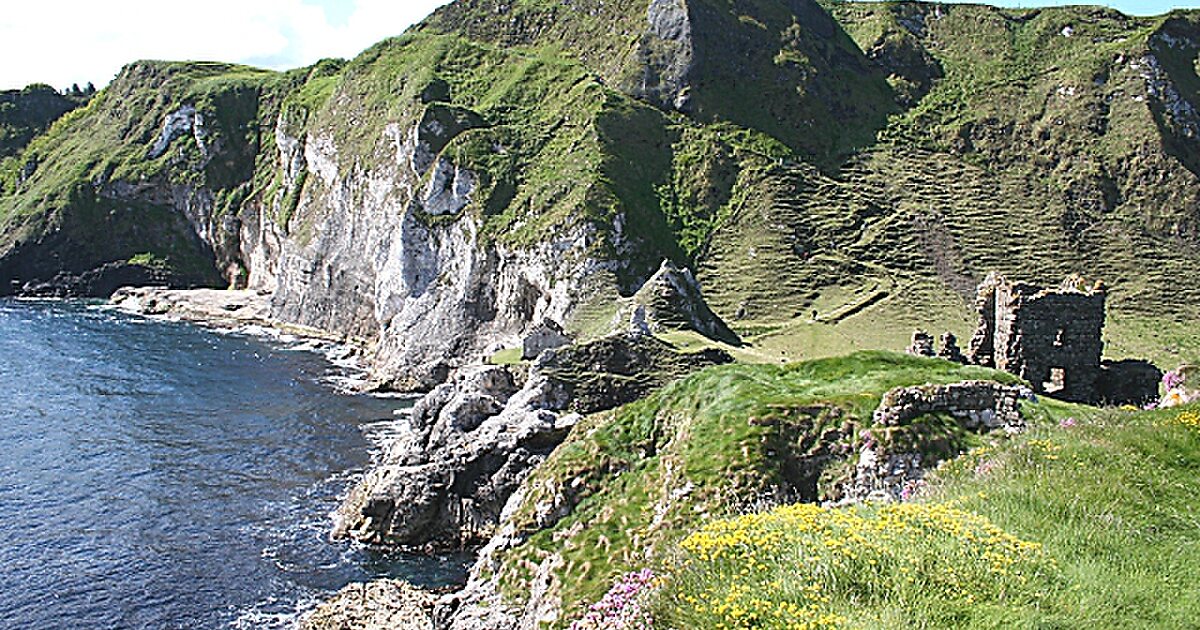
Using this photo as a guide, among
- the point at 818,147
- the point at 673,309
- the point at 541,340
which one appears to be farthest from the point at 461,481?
the point at 818,147

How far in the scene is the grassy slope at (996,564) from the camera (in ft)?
34.7

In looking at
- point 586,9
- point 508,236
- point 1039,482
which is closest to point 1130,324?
point 508,236

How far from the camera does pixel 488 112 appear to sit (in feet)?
325

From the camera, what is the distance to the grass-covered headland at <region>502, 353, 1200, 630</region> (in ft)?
35.4

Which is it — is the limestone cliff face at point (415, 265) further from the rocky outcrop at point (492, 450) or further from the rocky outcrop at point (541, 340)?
the rocky outcrop at point (492, 450)

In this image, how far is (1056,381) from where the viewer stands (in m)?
32.1

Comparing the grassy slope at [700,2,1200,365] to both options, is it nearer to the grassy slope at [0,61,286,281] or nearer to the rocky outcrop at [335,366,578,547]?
the rocky outcrop at [335,366,578,547]

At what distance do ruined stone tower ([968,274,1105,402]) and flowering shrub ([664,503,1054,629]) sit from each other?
2149cm

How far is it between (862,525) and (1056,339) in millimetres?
23311

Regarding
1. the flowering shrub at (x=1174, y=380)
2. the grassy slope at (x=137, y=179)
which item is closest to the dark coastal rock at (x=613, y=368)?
the flowering shrub at (x=1174, y=380)

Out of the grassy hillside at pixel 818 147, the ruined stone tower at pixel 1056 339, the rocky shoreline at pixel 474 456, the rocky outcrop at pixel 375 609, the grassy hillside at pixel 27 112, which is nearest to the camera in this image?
the rocky outcrop at pixel 375 609

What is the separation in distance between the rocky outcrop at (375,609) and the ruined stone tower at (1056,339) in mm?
20960

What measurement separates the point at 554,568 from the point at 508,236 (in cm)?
6161

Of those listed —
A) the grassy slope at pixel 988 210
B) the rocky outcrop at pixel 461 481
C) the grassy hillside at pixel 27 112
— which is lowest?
the rocky outcrop at pixel 461 481
